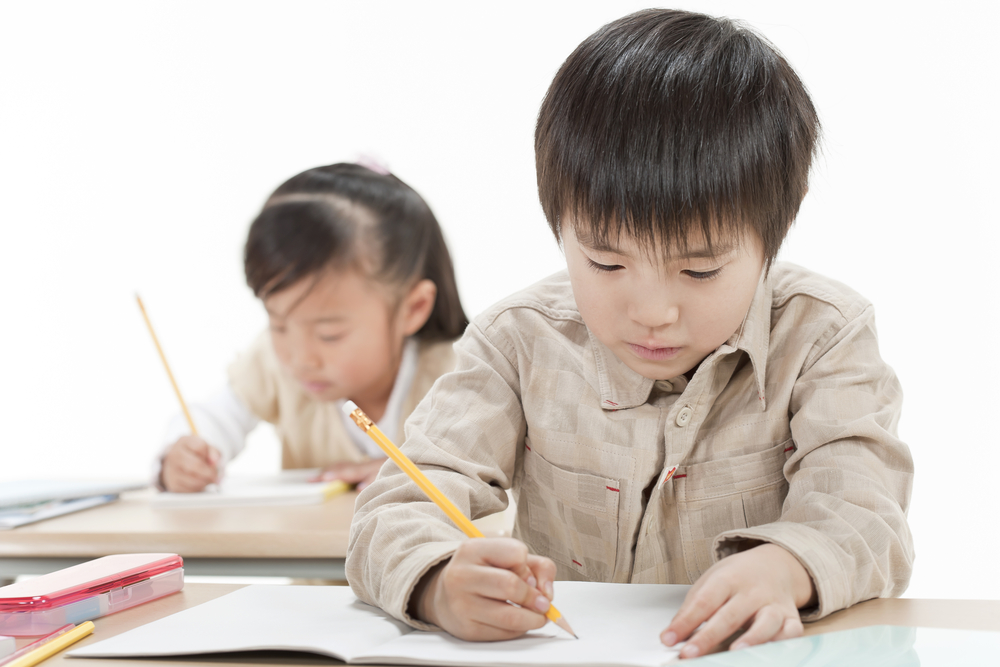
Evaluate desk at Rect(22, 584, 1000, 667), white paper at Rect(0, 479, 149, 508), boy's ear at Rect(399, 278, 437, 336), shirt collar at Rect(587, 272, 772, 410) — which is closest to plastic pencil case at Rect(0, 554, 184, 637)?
desk at Rect(22, 584, 1000, 667)

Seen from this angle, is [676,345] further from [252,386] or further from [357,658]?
[252,386]

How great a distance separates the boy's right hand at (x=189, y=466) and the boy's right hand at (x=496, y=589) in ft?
3.35

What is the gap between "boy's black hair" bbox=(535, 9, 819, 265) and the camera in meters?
0.63

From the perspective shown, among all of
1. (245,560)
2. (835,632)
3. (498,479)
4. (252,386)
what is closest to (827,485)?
(835,632)

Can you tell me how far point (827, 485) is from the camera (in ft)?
2.18

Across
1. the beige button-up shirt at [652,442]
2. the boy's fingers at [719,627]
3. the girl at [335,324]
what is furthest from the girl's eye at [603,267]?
the girl at [335,324]

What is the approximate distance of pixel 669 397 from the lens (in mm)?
792

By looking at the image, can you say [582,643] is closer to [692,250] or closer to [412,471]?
[412,471]

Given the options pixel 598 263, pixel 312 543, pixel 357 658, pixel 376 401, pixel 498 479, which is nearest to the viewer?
pixel 357 658

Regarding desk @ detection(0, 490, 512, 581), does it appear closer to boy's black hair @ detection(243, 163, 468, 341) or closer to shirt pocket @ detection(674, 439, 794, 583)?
shirt pocket @ detection(674, 439, 794, 583)

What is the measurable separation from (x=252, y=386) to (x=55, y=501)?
0.59 metres

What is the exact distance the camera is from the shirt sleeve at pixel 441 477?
0.63 m

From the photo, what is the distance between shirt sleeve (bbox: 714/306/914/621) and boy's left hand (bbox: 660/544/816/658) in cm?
2

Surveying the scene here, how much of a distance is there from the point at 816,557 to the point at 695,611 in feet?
0.35
